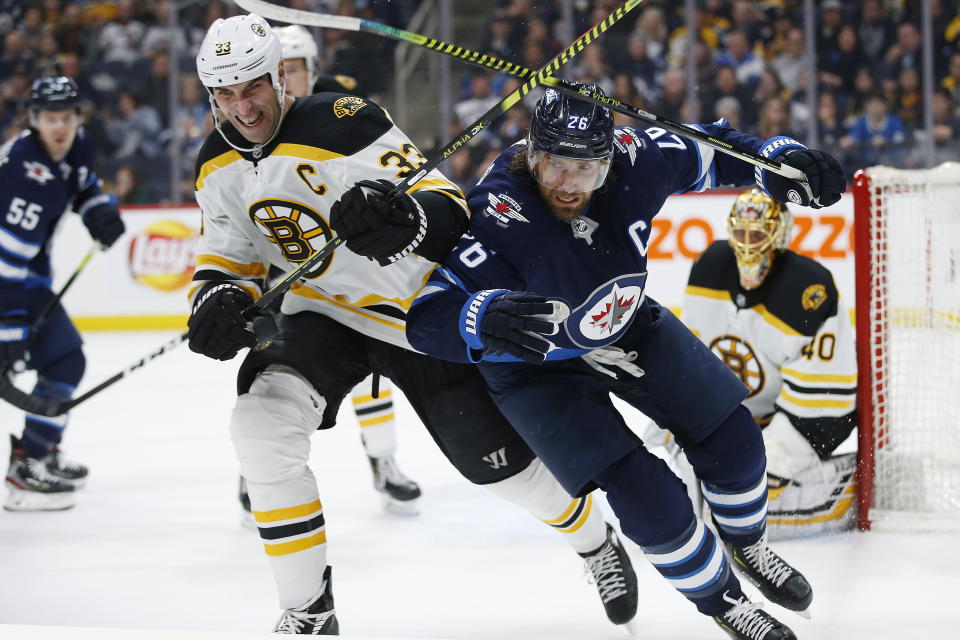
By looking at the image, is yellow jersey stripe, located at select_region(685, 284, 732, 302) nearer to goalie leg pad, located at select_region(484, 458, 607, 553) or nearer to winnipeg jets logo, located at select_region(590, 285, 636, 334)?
goalie leg pad, located at select_region(484, 458, 607, 553)

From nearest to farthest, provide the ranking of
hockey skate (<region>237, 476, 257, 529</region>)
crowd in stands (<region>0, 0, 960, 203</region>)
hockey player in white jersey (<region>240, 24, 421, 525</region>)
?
hockey skate (<region>237, 476, 257, 529</region>) < hockey player in white jersey (<region>240, 24, 421, 525</region>) < crowd in stands (<region>0, 0, 960, 203</region>)

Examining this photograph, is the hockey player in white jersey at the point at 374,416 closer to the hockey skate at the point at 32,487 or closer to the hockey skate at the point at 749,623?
the hockey skate at the point at 32,487

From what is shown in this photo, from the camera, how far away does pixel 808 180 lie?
2105mm

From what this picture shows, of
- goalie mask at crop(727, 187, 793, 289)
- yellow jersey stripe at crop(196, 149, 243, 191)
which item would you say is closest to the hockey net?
goalie mask at crop(727, 187, 793, 289)

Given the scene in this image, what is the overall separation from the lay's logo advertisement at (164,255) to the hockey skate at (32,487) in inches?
127

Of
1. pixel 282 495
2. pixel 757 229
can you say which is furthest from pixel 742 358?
pixel 282 495

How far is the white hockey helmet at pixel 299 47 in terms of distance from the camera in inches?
132

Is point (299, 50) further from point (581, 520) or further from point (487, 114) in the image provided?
point (581, 520)

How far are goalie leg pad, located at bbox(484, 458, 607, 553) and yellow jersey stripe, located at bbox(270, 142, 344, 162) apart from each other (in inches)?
31.2

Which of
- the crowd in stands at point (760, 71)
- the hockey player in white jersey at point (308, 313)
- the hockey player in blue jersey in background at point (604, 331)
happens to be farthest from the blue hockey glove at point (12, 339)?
the crowd in stands at point (760, 71)

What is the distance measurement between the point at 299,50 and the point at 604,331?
1701 mm

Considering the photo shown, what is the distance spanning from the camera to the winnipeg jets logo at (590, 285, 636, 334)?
6.81 feet

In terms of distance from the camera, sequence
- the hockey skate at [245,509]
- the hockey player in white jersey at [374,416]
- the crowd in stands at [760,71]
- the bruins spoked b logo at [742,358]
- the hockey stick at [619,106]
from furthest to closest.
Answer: the crowd in stands at [760,71] → the hockey player in white jersey at [374,416] → the hockey skate at [245,509] → the bruins spoked b logo at [742,358] → the hockey stick at [619,106]

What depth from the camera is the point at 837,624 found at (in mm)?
2346
